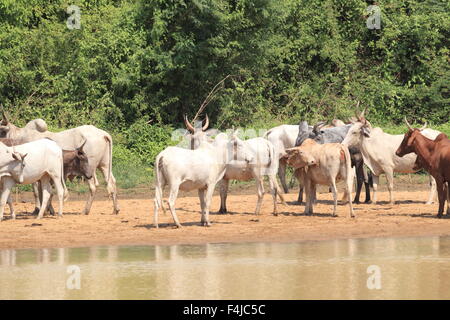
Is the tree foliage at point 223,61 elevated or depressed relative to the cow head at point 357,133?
elevated

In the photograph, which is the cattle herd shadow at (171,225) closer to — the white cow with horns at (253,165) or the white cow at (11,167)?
the white cow with horns at (253,165)

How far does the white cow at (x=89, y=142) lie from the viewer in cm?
1770

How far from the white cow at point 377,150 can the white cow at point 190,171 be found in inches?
148

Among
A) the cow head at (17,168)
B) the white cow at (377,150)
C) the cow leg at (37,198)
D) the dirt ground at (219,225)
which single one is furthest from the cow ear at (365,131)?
the cow head at (17,168)

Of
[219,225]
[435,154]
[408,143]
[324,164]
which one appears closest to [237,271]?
[219,225]

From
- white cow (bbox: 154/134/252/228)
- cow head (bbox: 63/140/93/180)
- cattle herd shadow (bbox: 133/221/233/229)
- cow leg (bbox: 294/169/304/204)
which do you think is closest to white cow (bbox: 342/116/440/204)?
cow leg (bbox: 294/169/304/204)

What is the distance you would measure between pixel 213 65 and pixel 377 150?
7.19m

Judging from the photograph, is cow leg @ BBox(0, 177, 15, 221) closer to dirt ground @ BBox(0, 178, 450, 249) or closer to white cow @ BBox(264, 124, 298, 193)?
dirt ground @ BBox(0, 178, 450, 249)

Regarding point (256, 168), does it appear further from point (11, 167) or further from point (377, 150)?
point (11, 167)

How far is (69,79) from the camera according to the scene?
25141 mm

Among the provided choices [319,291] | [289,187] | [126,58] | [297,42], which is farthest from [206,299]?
[297,42]

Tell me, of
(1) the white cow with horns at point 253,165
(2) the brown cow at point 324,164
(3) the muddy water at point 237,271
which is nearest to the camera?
(3) the muddy water at point 237,271

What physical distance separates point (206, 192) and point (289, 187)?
7212mm

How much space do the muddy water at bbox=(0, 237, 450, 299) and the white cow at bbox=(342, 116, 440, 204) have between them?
455 centimetres
